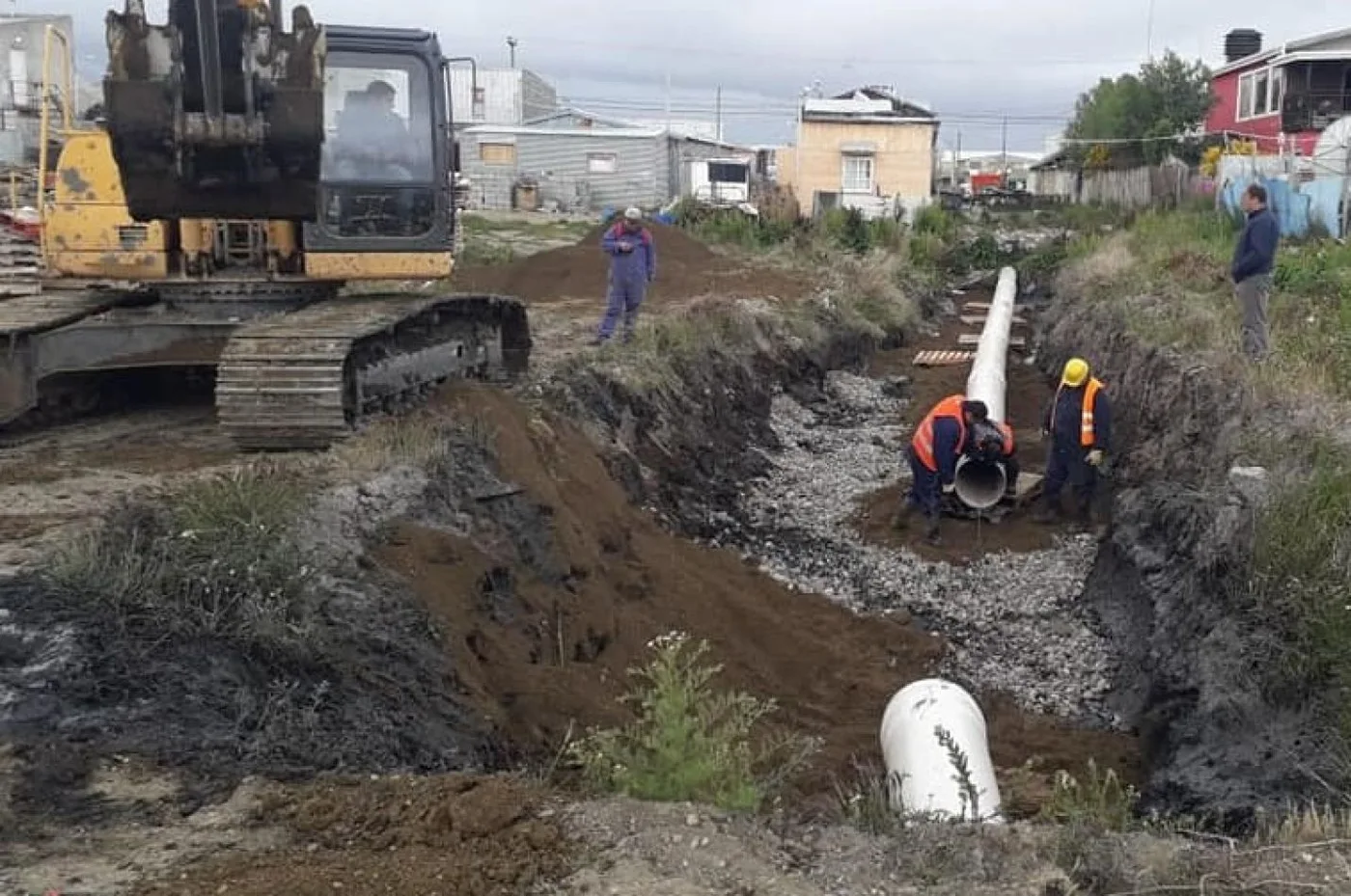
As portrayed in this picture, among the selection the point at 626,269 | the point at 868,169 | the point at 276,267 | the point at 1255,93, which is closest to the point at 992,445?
the point at 626,269

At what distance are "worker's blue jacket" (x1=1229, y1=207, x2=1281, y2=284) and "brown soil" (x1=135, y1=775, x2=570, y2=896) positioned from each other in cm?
972

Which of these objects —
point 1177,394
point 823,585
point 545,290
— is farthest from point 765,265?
point 823,585

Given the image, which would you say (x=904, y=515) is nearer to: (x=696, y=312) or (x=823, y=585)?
(x=823, y=585)

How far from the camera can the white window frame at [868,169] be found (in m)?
42.8

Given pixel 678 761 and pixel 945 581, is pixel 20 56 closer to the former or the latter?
pixel 945 581

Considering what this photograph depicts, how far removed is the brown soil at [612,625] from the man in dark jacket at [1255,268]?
15.9 ft

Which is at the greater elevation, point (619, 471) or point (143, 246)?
point (143, 246)

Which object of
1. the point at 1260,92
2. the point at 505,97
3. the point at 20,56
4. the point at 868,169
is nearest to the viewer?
the point at 1260,92

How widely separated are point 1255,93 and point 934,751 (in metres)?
36.5

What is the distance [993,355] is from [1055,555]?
6.14m

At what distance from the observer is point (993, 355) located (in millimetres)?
16703

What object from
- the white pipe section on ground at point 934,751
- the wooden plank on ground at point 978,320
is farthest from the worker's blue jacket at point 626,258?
the wooden plank on ground at point 978,320

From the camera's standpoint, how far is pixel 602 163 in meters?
47.9

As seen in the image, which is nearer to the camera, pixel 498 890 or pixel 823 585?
pixel 498 890
